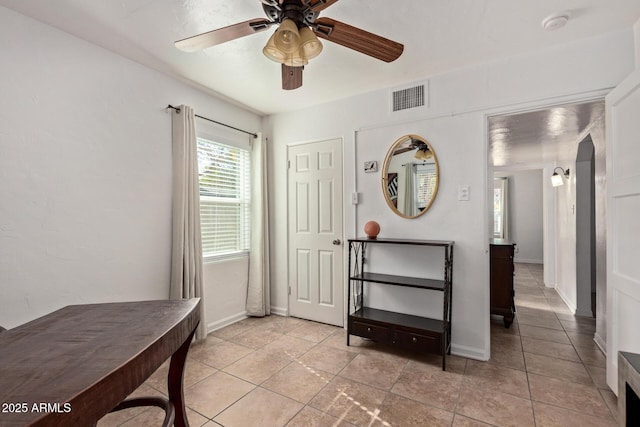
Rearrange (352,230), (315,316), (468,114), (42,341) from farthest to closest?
(315,316) < (352,230) < (468,114) < (42,341)

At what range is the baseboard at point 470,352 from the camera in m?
2.55

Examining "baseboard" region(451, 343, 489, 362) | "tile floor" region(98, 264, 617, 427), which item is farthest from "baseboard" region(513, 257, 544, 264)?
"baseboard" region(451, 343, 489, 362)

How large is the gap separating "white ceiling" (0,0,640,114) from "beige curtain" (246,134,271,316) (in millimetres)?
1038

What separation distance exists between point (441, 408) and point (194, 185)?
273 cm

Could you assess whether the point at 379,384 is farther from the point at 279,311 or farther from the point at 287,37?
the point at 287,37

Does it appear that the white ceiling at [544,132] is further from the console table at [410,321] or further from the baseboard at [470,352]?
the baseboard at [470,352]

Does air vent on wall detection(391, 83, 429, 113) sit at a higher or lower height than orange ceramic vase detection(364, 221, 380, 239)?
higher

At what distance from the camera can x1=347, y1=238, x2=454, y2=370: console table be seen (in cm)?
245

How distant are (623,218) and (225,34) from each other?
2721 millimetres

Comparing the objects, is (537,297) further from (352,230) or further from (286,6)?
(286,6)

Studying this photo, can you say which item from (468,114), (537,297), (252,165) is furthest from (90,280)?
(537,297)

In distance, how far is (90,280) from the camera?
2207 millimetres

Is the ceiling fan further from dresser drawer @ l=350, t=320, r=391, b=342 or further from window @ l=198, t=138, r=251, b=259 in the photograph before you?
dresser drawer @ l=350, t=320, r=391, b=342

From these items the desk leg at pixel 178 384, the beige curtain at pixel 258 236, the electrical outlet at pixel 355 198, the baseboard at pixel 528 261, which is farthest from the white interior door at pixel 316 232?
the baseboard at pixel 528 261
